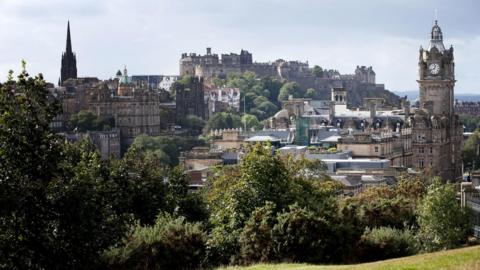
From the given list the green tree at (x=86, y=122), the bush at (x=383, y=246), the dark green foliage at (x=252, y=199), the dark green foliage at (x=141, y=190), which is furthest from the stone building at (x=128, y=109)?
the bush at (x=383, y=246)

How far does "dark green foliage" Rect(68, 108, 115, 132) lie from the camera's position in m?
130

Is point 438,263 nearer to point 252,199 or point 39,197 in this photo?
point 39,197

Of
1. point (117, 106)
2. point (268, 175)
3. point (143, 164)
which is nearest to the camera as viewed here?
point (268, 175)

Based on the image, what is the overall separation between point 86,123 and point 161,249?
311ft

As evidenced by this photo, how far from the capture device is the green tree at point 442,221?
153 ft

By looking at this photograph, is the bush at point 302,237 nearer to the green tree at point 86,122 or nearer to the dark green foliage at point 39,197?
the dark green foliage at point 39,197

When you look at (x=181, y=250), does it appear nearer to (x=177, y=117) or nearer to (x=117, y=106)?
(x=117, y=106)

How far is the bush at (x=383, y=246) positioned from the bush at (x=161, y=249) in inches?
218

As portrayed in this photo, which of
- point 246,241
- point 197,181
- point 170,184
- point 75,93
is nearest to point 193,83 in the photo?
point 75,93

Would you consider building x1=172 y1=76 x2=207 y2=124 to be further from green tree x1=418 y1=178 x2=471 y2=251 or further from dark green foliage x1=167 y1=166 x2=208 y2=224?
green tree x1=418 y1=178 x2=471 y2=251

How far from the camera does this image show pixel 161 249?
3738 cm

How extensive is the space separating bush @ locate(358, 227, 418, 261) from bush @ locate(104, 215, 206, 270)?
5.54 metres

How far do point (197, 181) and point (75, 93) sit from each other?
64074 mm

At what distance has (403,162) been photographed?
106 metres
